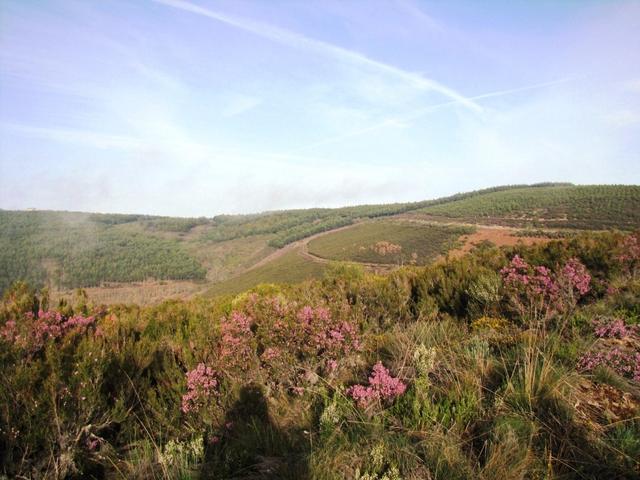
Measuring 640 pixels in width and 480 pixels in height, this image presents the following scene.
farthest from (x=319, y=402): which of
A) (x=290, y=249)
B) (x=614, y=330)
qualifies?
(x=290, y=249)

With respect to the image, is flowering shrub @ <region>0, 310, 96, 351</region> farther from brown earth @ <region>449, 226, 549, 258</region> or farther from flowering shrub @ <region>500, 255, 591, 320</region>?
brown earth @ <region>449, 226, 549, 258</region>

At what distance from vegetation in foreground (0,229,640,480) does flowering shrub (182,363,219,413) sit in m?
0.02

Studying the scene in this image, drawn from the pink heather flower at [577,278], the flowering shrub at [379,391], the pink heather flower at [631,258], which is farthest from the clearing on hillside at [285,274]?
the flowering shrub at [379,391]

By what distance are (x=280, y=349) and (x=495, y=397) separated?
2.61m

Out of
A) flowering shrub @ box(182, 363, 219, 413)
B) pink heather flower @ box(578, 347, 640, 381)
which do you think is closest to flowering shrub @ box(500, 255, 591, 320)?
pink heather flower @ box(578, 347, 640, 381)

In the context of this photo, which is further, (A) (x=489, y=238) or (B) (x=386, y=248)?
(B) (x=386, y=248)

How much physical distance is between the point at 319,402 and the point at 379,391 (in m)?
0.69

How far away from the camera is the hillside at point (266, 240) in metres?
72.9

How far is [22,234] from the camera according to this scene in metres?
165

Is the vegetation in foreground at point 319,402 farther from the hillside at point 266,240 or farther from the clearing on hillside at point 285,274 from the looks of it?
the clearing on hillside at point 285,274

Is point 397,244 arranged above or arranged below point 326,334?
below

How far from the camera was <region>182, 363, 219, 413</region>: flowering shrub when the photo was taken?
3753 mm

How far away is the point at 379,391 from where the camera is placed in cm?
315

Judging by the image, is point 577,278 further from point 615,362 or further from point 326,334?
point 326,334
